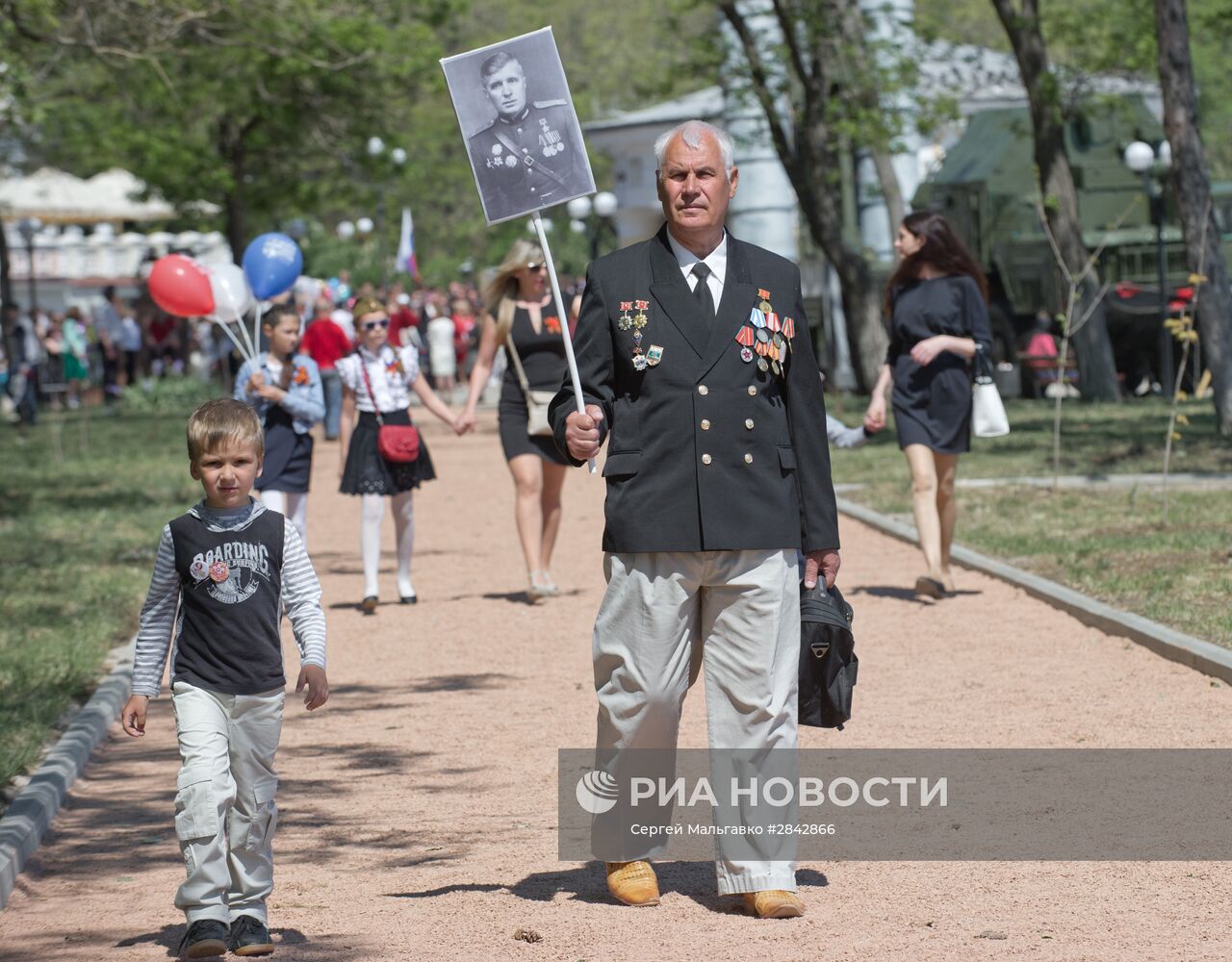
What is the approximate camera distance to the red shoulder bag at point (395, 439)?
1168 centimetres

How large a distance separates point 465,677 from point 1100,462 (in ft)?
31.6

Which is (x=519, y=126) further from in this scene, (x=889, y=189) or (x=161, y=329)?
(x=161, y=329)

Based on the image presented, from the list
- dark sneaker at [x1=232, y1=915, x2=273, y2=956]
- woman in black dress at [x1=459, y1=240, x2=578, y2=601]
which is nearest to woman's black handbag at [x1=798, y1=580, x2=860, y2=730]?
dark sneaker at [x1=232, y1=915, x2=273, y2=956]

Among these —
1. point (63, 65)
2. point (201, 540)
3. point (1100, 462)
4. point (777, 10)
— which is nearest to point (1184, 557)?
point (1100, 462)

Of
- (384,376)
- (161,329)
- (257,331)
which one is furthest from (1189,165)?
(161,329)

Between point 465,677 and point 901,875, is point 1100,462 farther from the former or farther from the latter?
point 901,875

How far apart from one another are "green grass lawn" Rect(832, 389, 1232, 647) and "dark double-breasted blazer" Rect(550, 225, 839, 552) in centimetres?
428

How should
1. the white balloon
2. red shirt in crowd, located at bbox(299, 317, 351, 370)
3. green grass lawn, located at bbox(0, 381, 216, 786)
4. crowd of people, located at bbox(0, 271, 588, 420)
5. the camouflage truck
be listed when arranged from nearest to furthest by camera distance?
green grass lawn, located at bbox(0, 381, 216, 786) < the white balloon < red shirt in crowd, located at bbox(299, 317, 351, 370) < the camouflage truck < crowd of people, located at bbox(0, 271, 588, 420)

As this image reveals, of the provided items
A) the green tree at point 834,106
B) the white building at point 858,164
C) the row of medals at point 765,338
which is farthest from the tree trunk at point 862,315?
the row of medals at point 765,338

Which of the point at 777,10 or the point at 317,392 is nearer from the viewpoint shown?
the point at 317,392

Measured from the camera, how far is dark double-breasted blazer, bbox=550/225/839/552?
5281 mm

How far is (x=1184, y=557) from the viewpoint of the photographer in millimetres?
11672

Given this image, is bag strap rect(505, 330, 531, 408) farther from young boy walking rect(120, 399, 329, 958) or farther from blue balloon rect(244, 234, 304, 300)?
young boy walking rect(120, 399, 329, 958)

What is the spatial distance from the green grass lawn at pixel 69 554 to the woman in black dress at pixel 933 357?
4294 millimetres
